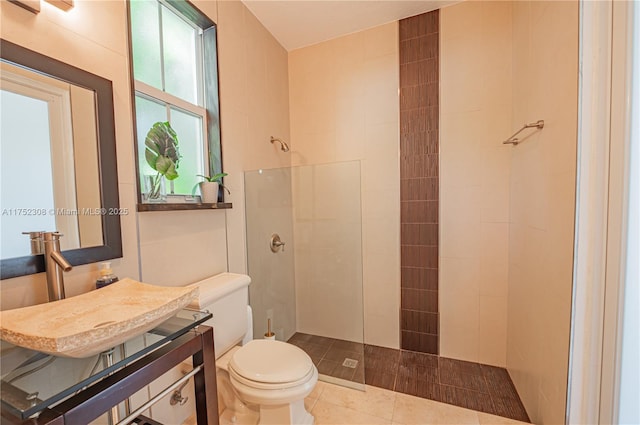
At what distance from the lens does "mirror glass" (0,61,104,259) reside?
768mm

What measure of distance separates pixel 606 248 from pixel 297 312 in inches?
77.8

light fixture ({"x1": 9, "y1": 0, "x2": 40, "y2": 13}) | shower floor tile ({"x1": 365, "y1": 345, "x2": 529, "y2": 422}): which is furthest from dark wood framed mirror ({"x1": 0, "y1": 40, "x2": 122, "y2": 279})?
Answer: shower floor tile ({"x1": 365, "y1": 345, "x2": 529, "y2": 422})

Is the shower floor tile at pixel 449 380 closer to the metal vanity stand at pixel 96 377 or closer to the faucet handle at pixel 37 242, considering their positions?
the metal vanity stand at pixel 96 377

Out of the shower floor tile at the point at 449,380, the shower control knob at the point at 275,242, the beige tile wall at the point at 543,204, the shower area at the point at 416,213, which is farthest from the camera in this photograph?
the shower control knob at the point at 275,242

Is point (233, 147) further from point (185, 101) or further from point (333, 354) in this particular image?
point (333, 354)

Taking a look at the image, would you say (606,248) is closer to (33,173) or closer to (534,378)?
(534,378)

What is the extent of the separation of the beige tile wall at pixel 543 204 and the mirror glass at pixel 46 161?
1887 mm

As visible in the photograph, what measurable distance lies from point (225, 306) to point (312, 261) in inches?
34.1

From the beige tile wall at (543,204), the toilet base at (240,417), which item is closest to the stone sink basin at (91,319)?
the toilet base at (240,417)

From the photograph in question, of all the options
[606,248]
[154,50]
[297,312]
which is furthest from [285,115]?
[606,248]

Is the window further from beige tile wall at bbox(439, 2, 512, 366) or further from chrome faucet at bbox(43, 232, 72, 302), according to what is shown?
beige tile wall at bbox(439, 2, 512, 366)

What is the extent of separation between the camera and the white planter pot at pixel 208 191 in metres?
1.47

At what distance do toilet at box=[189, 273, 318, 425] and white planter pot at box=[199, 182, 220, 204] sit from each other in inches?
17.8

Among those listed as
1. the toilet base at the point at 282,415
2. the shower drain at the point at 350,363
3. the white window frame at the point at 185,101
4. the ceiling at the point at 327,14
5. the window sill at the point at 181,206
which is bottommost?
the shower drain at the point at 350,363
